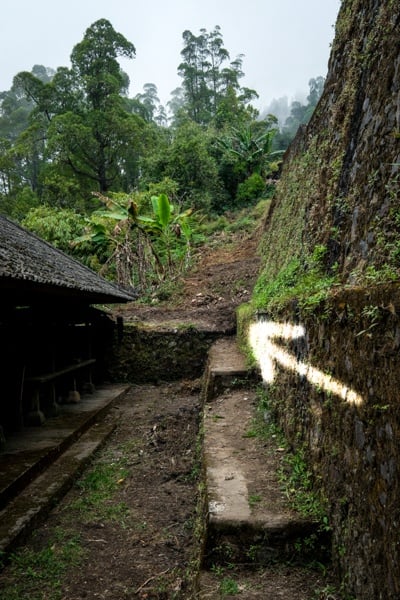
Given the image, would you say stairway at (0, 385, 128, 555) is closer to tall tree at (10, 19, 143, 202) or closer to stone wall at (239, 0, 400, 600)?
stone wall at (239, 0, 400, 600)

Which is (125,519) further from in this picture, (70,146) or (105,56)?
(105,56)

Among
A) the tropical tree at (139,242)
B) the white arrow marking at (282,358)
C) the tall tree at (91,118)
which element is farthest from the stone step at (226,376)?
the tall tree at (91,118)

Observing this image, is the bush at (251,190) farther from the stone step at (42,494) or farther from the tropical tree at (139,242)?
the stone step at (42,494)

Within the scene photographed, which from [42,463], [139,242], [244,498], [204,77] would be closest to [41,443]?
[42,463]

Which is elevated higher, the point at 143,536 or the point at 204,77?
the point at 204,77

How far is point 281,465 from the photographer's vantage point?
10.4 feet

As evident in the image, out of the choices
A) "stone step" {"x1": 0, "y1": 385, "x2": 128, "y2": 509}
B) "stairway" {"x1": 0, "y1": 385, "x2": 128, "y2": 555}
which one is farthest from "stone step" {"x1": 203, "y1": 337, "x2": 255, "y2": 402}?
"stone step" {"x1": 0, "y1": 385, "x2": 128, "y2": 509}

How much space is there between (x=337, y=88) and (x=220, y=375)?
374 cm

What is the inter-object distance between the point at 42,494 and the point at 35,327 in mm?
2596

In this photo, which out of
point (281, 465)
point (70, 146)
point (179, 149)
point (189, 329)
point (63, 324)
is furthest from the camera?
point (70, 146)

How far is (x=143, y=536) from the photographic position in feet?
11.7

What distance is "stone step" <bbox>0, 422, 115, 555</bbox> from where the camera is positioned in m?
3.46

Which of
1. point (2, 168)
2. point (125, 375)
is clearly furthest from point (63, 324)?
point (2, 168)

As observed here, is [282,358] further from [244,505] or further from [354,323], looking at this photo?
[354,323]
